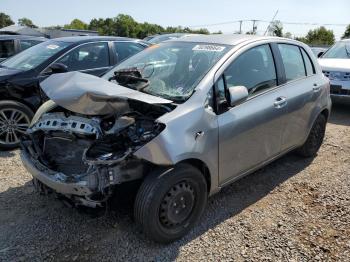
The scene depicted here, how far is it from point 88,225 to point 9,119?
2.63 meters

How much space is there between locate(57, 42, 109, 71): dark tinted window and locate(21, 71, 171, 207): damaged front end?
2.64 metres

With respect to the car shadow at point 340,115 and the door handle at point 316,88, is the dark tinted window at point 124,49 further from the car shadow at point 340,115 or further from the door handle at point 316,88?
the car shadow at point 340,115

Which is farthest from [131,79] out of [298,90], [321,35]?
[321,35]

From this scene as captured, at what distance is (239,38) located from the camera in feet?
13.0

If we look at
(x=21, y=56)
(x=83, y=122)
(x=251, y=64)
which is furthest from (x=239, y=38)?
(x=21, y=56)

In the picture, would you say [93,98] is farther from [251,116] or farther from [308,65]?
[308,65]

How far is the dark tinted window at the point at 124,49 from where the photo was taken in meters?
6.55

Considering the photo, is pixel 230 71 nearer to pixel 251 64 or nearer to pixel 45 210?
pixel 251 64

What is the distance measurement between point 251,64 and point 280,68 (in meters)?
0.55

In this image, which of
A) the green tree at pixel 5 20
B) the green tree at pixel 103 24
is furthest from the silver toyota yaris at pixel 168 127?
the green tree at pixel 103 24

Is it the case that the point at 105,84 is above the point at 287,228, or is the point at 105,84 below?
above

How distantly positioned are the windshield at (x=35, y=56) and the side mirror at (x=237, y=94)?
3543mm

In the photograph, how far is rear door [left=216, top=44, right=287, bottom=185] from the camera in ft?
11.2

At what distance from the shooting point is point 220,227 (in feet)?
11.5
